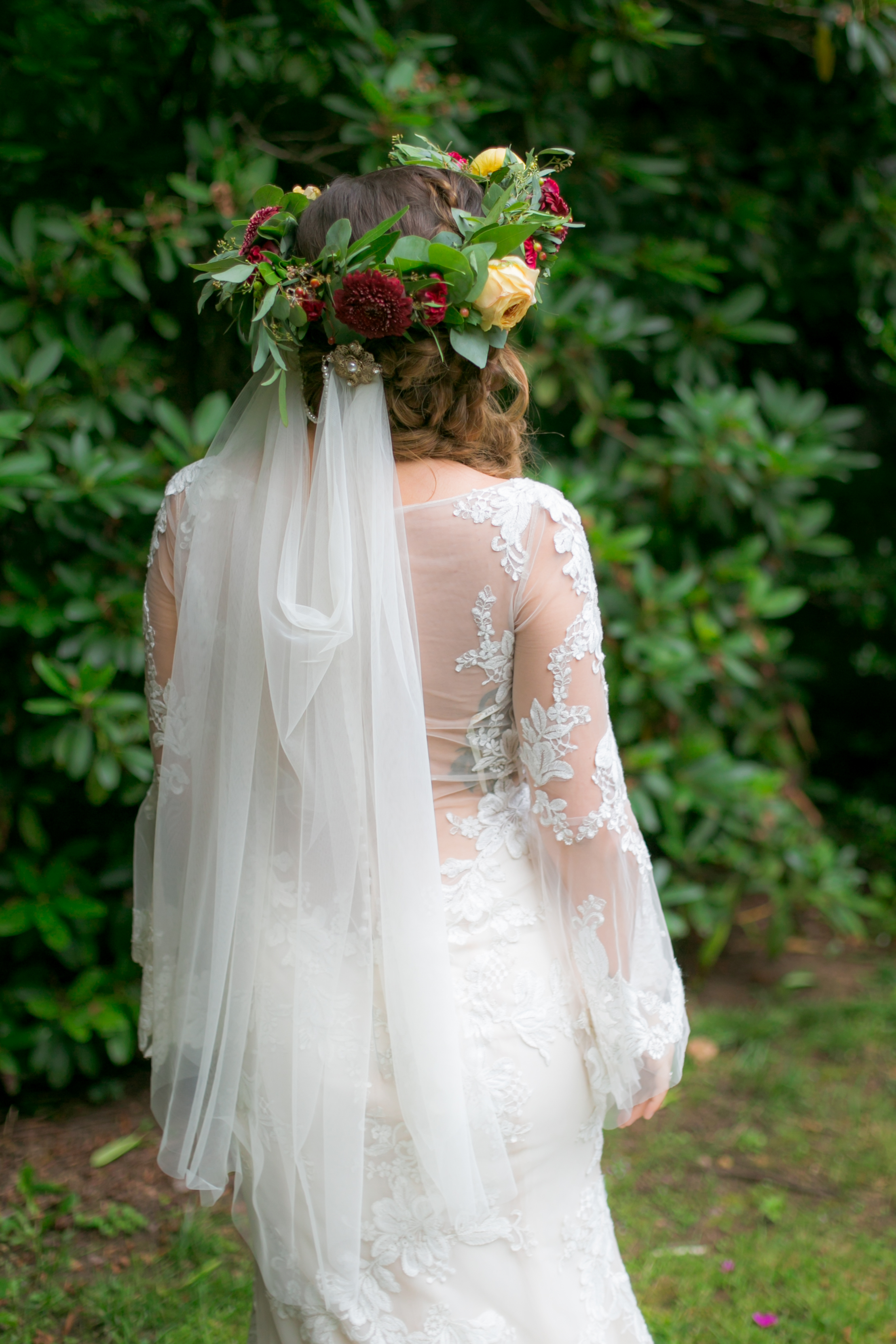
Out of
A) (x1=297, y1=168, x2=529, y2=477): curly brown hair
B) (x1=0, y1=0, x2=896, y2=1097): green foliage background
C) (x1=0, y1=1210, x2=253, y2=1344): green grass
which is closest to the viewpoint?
(x1=297, y1=168, x2=529, y2=477): curly brown hair

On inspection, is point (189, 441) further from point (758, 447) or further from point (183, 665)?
point (758, 447)

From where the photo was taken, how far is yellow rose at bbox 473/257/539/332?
1372 millimetres

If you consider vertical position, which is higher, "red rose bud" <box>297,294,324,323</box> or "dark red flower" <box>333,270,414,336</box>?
"red rose bud" <box>297,294,324,323</box>

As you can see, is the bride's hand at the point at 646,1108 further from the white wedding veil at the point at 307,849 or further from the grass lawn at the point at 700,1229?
the grass lawn at the point at 700,1229

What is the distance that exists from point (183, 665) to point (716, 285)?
7.19ft

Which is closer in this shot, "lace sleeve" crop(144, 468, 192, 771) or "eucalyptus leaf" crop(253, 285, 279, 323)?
"eucalyptus leaf" crop(253, 285, 279, 323)

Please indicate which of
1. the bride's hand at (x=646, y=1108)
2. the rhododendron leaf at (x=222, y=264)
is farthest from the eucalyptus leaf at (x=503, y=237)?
the bride's hand at (x=646, y=1108)

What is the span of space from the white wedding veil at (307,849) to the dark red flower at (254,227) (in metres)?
0.18

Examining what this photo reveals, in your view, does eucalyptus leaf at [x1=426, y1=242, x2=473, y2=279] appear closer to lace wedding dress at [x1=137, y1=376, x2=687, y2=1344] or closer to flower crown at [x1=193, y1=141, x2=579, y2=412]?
flower crown at [x1=193, y1=141, x2=579, y2=412]

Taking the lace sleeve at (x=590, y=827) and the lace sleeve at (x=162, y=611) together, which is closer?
the lace sleeve at (x=590, y=827)

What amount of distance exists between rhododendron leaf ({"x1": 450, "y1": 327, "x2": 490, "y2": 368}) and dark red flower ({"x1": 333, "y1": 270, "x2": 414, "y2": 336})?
82mm

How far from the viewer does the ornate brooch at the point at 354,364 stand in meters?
1.39

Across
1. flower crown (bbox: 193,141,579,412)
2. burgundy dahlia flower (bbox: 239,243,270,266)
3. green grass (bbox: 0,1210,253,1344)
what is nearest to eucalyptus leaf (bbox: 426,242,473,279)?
flower crown (bbox: 193,141,579,412)

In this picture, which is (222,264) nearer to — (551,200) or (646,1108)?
(551,200)
